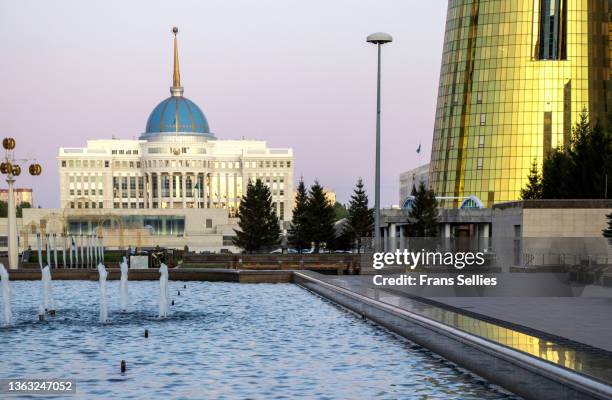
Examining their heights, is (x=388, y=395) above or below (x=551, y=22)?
below

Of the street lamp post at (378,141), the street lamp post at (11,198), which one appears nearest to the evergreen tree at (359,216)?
the street lamp post at (11,198)

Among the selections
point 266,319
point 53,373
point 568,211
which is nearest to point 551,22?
point 568,211

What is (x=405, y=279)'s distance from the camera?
34.4m

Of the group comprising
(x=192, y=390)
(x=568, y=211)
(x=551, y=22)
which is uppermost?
(x=551, y=22)

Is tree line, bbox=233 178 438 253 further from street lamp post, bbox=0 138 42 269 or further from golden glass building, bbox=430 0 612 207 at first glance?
street lamp post, bbox=0 138 42 269

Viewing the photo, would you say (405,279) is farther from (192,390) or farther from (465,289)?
(192,390)

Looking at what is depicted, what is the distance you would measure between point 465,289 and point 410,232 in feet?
184

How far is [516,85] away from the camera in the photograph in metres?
118

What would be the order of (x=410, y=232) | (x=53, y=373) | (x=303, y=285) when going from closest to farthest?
(x=53, y=373)
(x=303, y=285)
(x=410, y=232)

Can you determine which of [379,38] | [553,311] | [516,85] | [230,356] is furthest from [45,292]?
[516,85]

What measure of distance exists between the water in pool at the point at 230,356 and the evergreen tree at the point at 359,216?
220ft

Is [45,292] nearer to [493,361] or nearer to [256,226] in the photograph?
[493,361]

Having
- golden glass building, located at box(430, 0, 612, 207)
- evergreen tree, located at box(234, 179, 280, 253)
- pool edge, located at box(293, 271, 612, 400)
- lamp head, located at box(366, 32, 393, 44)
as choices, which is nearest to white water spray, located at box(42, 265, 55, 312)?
pool edge, located at box(293, 271, 612, 400)

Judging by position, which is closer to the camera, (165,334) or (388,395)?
(388,395)
